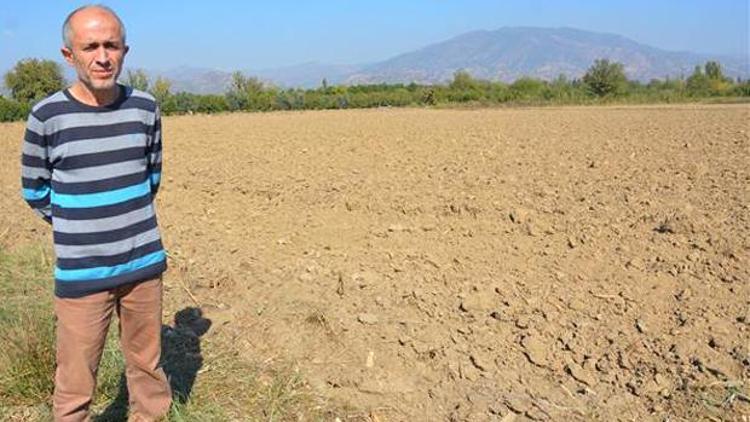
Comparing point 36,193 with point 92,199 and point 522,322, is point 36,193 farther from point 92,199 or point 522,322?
point 522,322

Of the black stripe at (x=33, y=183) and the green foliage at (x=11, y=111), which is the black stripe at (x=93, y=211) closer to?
the black stripe at (x=33, y=183)

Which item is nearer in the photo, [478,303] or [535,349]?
[535,349]

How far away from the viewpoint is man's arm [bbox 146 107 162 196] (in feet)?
8.99

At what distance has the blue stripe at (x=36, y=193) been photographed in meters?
2.56

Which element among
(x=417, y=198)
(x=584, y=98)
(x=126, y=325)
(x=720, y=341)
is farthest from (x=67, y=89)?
(x=584, y=98)

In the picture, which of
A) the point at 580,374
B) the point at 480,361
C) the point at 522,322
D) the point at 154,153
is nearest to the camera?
the point at 154,153

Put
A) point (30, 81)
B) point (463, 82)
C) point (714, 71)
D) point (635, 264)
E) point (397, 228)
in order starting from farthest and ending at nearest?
point (463, 82), point (714, 71), point (30, 81), point (397, 228), point (635, 264)

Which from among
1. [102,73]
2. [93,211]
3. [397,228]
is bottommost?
[397,228]

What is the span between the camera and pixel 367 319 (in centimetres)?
417

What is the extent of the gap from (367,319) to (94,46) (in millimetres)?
2378

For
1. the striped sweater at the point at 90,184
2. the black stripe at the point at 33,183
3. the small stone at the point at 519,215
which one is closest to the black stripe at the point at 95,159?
the striped sweater at the point at 90,184

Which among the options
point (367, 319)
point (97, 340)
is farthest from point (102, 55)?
point (367, 319)

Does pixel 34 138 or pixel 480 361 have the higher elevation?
pixel 34 138

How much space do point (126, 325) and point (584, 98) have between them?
132ft
